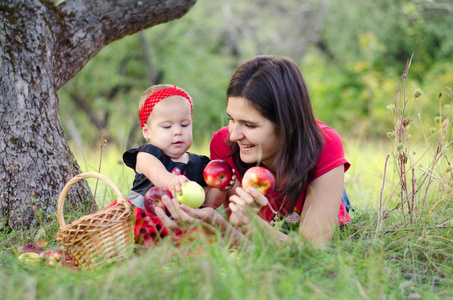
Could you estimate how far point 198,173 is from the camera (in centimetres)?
282

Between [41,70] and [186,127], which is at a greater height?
[41,70]

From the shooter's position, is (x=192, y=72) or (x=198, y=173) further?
(x=192, y=72)

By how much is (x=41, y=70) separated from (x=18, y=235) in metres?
1.03

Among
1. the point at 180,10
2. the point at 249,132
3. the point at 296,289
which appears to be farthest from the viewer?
the point at 180,10

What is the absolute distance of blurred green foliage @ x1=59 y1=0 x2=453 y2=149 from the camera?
1030 centimetres

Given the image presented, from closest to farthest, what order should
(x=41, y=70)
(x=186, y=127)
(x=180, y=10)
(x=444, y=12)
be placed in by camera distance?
(x=186, y=127) < (x=41, y=70) < (x=180, y=10) < (x=444, y=12)

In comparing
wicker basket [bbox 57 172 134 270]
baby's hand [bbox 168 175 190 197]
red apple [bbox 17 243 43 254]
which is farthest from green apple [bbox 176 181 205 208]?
red apple [bbox 17 243 43 254]

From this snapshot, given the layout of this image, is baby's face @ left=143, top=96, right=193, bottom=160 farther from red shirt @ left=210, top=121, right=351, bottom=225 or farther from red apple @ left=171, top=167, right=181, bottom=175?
red shirt @ left=210, top=121, right=351, bottom=225

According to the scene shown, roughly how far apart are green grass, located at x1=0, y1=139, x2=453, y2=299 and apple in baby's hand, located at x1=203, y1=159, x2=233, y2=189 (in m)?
0.41

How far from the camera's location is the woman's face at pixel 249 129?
249cm

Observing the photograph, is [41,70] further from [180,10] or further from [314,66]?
A: [314,66]

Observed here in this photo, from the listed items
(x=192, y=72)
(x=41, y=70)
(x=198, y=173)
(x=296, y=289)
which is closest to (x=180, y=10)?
(x=41, y=70)

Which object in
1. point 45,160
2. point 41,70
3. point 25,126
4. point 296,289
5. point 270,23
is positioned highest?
point 270,23

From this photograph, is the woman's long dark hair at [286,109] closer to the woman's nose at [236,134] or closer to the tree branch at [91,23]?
the woman's nose at [236,134]
